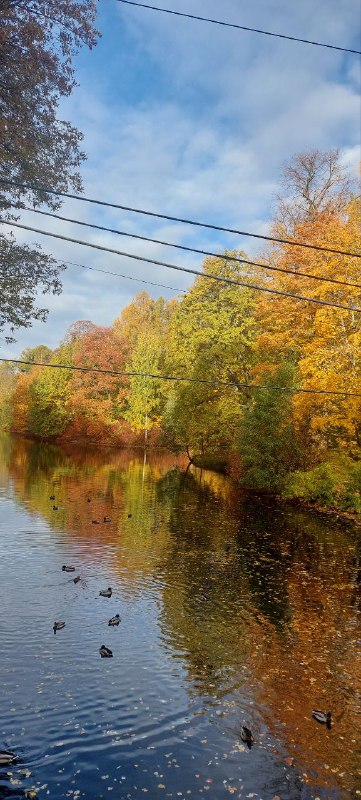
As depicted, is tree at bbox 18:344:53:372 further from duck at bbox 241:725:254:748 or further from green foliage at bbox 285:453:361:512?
duck at bbox 241:725:254:748

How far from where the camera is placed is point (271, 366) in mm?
29469

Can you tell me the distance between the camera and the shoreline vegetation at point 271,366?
2189 centimetres

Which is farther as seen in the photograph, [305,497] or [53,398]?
[53,398]

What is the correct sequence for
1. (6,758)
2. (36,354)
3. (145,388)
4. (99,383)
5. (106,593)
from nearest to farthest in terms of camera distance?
1. (6,758)
2. (106,593)
3. (145,388)
4. (99,383)
5. (36,354)

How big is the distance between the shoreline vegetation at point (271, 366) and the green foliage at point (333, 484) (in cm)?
6

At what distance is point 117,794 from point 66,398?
212 feet

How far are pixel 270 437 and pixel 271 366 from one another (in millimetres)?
4502

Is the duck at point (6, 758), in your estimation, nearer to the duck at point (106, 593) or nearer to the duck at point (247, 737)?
the duck at point (247, 737)

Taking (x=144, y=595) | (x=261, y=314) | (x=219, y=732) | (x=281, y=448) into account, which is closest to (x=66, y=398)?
(x=261, y=314)

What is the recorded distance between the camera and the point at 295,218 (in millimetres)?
37000

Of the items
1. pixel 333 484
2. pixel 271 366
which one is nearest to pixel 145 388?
pixel 271 366

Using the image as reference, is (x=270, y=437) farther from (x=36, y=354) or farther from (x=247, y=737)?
(x=36, y=354)

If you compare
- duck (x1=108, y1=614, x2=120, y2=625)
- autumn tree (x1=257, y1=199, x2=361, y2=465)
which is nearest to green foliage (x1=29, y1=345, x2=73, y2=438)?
autumn tree (x1=257, y1=199, x2=361, y2=465)

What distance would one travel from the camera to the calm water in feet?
20.6
